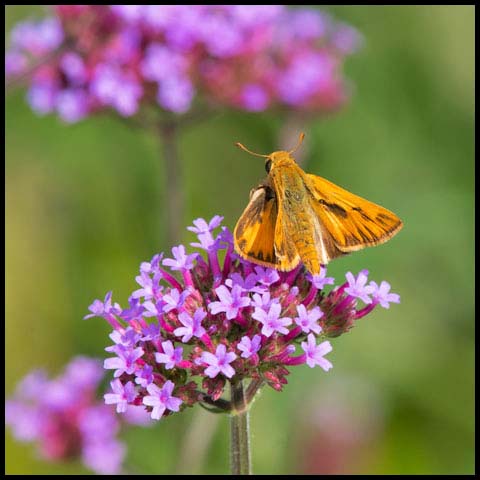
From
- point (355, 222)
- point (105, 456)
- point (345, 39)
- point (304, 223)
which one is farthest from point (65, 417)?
point (345, 39)

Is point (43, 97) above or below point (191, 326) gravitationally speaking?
above

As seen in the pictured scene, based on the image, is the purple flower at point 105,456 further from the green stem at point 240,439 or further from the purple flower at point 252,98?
the purple flower at point 252,98

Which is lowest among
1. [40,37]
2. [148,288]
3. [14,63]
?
[148,288]

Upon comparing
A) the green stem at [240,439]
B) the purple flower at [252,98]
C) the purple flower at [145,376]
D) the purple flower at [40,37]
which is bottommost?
the green stem at [240,439]

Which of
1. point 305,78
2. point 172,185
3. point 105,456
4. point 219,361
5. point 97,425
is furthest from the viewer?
point 305,78

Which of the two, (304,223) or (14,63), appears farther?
(14,63)

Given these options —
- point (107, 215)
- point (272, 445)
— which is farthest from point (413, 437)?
point (107, 215)

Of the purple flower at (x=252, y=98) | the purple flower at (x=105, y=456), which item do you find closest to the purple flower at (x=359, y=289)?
the purple flower at (x=105, y=456)

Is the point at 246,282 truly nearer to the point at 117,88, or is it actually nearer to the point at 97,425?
the point at 97,425
